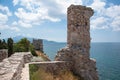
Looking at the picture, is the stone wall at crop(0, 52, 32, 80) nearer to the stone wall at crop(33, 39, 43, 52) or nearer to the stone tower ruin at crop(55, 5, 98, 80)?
the stone tower ruin at crop(55, 5, 98, 80)

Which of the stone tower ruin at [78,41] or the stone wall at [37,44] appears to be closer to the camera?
the stone tower ruin at [78,41]

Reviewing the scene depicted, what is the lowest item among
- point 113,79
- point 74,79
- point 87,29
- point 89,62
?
point 113,79

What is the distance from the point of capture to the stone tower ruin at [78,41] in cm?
1177

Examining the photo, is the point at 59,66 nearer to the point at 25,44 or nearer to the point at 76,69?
the point at 76,69

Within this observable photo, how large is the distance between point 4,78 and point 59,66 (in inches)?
272

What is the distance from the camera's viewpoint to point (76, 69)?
11.7m

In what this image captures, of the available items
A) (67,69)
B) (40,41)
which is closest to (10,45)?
(40,41)

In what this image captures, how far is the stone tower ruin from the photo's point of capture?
38.6 ft

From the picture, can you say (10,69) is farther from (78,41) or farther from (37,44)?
(37,44)

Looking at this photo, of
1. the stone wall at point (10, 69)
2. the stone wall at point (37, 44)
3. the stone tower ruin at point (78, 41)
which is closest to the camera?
the stone wall at point (10, 69)

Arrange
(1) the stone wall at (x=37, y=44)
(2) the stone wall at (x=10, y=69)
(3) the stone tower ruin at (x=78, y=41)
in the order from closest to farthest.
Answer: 1. (2) the stone wall at (x=10, y=69)
2. (3) the stone tower ruin at (x=78, y=41)
3. (1) the stone wall at (x=37, y=44)

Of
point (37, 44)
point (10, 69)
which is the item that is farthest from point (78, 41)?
point (37, 44)

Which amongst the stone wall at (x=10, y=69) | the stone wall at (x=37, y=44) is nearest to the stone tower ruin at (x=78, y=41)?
the stone wall at (x=10, y=69)

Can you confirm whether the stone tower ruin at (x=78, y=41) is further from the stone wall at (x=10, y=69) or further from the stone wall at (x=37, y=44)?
the stone wall at (x=37, y=44)
